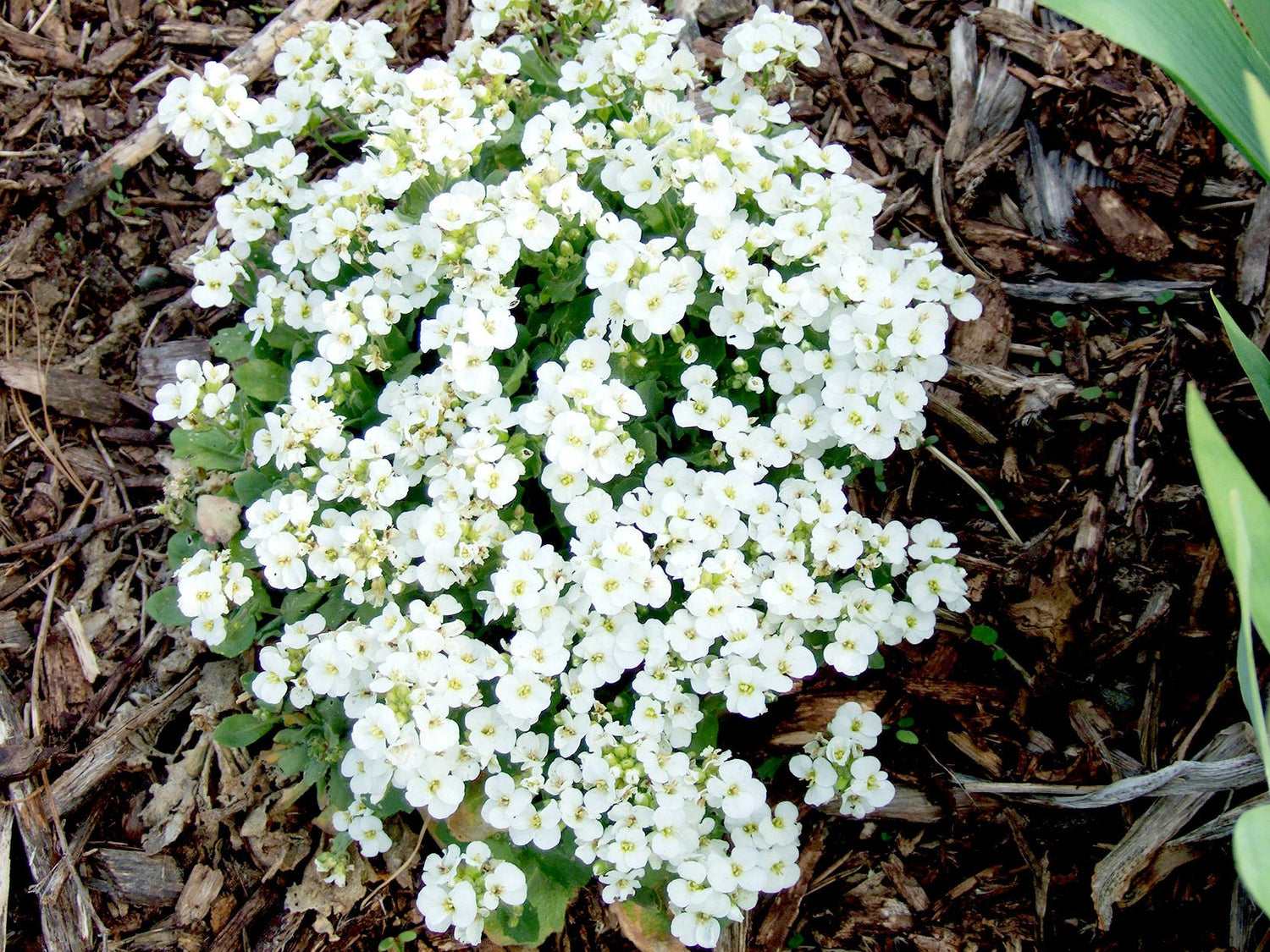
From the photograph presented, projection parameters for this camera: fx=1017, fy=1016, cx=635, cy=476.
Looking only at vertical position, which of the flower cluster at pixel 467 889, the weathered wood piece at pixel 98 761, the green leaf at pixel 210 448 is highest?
the green leaf at pixel 210 448

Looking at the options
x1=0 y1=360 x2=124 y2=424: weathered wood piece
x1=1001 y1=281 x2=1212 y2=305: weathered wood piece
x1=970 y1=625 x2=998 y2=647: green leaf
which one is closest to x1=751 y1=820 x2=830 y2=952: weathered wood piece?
x1=970 y1=625 x2=998 y2=647: green leaf

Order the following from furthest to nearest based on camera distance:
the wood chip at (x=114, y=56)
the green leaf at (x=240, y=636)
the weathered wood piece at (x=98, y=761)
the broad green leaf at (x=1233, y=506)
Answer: the wood chip at (x=114, y=56) < the weathered wood piece at (x=98, y=761) < the green leaf at (x=240, y=636) < the broad green leaf at (x=1233, y=506)

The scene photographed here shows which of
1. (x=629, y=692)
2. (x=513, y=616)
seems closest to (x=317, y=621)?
(x=513, y=616)

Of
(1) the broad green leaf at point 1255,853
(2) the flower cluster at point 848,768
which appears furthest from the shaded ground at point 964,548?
(1) the broad green leaf at point 1255,853

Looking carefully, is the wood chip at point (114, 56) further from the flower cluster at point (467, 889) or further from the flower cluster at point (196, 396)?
the flower cluster at point (467, 889)

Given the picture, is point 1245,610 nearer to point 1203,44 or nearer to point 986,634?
point 1203,44

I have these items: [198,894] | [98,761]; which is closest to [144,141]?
[98,761]

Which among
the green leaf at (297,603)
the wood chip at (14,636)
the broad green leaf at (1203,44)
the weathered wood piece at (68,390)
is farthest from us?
the weathered wood piece at (68,390)
